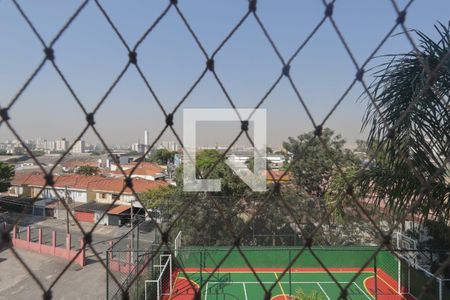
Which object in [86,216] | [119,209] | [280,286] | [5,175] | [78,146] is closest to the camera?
[280,286]

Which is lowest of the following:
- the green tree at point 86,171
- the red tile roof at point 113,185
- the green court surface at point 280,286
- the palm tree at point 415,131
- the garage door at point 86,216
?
the green court surface at point 280,286

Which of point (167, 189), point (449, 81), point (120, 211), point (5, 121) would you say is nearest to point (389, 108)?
point (449, 81)

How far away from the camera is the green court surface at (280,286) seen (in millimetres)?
7147

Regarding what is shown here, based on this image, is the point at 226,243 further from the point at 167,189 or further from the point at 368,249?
the point at 167,189

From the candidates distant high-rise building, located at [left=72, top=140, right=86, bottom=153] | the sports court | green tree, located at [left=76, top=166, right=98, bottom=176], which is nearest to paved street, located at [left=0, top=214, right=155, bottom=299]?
the sports court

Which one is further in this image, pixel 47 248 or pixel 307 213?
pixel 47 248

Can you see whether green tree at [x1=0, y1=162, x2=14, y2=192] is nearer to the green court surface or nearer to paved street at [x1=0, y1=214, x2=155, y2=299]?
paved street at [x1=0, y1=214, x2=155, y2=299]

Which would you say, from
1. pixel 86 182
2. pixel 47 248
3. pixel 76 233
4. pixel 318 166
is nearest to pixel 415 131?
pixel 318 166

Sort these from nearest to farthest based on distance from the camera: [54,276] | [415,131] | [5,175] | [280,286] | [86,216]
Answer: [415,131] < [280,286] < [54,276] < [5,175] < [86,216]

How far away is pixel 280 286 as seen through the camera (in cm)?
771

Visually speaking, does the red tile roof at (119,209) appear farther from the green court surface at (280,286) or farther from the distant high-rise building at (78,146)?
the green court surface at (280,286)

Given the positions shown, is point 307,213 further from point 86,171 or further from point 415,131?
point 86,171

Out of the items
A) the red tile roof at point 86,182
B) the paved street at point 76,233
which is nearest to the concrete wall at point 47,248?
the paved street at point 76,233

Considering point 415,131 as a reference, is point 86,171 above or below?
below
